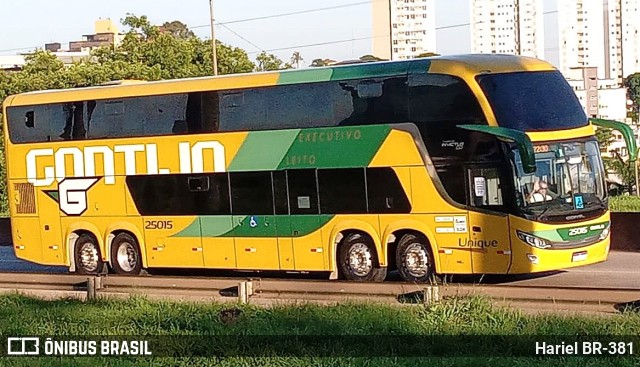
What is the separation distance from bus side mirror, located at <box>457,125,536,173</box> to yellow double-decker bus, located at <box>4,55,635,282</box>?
4 cm

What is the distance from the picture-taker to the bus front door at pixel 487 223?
1739 cm

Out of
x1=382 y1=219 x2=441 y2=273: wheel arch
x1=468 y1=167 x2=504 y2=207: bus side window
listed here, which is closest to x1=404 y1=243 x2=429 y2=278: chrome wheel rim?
x1=382 y1=219 x2=441 y2=273: wheel arch

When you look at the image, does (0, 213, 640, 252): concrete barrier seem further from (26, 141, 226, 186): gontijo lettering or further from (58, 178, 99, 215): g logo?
(58, 178, 99, 215): g logo

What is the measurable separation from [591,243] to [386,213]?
322 centimetres

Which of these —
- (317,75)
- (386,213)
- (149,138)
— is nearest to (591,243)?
(386,213)

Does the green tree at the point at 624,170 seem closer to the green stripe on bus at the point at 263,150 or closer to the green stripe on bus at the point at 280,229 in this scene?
the green stripe on bus at the point at 280,229

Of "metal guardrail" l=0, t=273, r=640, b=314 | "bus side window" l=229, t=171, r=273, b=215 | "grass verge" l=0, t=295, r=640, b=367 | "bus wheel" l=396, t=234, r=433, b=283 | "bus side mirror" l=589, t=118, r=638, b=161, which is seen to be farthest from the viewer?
"bus side window" l=229, t=171, r=273, b=215

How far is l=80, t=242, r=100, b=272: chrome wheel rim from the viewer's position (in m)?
22.6

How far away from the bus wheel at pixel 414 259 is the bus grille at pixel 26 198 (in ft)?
27.3

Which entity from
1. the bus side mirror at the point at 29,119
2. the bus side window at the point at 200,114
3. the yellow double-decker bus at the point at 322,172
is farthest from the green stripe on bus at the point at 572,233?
the bus side mirror at the point at 29,119

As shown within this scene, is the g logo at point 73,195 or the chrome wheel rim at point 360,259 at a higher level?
the g logo at point 73,195

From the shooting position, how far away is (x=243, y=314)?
1429 centimetres

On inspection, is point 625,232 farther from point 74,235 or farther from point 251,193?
point 74,235

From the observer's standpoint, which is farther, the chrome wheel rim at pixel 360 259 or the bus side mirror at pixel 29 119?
the bus side mirror at pixel 29 119
